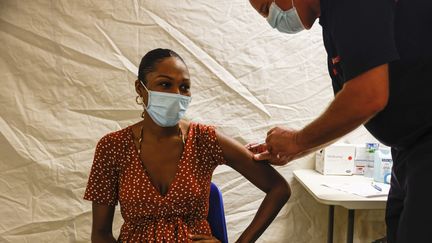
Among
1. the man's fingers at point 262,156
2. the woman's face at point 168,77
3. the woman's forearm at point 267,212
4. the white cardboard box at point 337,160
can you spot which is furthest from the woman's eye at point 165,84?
the white cardboard box at point 337,160

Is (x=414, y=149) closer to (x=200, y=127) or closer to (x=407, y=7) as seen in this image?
(x=407, y=7)

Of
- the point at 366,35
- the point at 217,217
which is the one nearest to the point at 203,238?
the point at 217,217

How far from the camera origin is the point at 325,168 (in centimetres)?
212

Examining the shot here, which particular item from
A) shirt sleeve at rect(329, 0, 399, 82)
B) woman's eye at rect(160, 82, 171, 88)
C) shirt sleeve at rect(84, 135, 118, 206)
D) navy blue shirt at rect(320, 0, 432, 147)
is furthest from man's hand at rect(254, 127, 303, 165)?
shirt sleeve at rect(84, 135, 118, 206)

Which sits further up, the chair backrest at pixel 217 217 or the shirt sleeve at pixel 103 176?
the shirt sleeve at pixel 103 176

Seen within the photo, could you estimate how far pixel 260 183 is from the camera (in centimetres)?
146

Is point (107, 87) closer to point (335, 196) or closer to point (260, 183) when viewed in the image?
point (260, 183)

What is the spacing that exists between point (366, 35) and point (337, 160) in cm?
140

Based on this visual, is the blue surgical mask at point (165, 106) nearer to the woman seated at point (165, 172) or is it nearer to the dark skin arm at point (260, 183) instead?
the woman seated at point (165, 172)

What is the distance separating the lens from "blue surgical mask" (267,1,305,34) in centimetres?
110

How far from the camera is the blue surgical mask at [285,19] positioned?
3.62 feet

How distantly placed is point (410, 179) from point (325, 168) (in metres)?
1.17

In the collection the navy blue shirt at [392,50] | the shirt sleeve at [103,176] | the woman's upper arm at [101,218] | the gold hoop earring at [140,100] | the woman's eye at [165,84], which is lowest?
the woman's upper arm at [101,218]

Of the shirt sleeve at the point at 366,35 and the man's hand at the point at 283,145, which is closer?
the shirt sleeve at the point at 366,35
